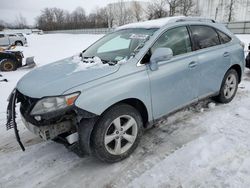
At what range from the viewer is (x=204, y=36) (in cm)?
402

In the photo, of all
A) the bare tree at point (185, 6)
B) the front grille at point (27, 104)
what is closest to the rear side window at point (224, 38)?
the front grille at point (27, 104)

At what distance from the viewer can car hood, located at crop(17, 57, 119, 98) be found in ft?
8.52

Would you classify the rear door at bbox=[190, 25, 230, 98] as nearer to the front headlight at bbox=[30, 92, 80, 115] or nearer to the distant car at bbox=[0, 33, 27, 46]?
the front headlight at bbox=[30, 92, 80, 115]

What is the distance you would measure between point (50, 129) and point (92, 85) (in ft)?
2.18

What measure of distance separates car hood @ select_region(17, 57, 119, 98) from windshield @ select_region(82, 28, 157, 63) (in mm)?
364

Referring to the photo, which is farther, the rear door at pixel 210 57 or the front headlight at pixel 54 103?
the rear door at pixel 210 57

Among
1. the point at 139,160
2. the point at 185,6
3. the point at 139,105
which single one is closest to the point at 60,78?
the point at 139,105

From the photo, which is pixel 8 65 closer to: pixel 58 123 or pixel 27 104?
pixel 27 104

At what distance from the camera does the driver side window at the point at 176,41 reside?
11.0ft

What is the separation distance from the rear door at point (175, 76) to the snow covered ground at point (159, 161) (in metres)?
0.47

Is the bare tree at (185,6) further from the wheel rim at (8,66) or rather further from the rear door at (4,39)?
the wheel rim at (8,66)

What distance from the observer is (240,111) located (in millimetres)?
4277

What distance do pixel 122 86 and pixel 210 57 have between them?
1.95m

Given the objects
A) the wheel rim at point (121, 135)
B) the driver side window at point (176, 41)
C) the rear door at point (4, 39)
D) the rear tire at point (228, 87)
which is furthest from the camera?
the rear door at point (4, 39)
